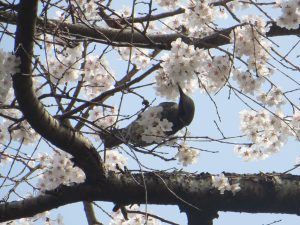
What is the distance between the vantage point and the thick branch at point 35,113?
2.70 meters

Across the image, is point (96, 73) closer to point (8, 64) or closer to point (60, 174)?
point (60, 174)

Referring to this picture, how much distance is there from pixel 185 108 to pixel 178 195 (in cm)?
59

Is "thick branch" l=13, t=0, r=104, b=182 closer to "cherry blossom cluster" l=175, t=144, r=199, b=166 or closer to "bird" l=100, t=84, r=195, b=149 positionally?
"bird" l=100, t=84, r=195, b=149

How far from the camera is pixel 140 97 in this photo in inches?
128

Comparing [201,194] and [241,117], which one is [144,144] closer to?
[201,194]

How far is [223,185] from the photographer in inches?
137

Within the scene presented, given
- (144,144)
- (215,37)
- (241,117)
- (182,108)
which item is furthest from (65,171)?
(241,117)

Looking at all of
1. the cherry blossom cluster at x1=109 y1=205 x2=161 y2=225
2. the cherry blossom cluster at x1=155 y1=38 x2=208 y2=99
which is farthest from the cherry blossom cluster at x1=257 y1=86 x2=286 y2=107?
the cherry blossom cluster at x1=109 y1=205 x2=161 y2=225

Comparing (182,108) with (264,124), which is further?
(264,124)

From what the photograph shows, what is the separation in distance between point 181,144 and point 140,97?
0.80 m

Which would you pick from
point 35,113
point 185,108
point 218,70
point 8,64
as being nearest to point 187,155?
point 185,108

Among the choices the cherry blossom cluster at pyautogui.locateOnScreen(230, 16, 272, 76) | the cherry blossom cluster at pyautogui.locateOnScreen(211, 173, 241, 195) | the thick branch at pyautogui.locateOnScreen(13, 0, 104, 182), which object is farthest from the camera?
the cherry blossom cluster at pyautogui.locateOnScreen(230, 16, 272, 76)

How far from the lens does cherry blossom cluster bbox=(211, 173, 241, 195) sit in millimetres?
3472

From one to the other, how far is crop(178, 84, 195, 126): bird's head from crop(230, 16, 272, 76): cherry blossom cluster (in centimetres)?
44
